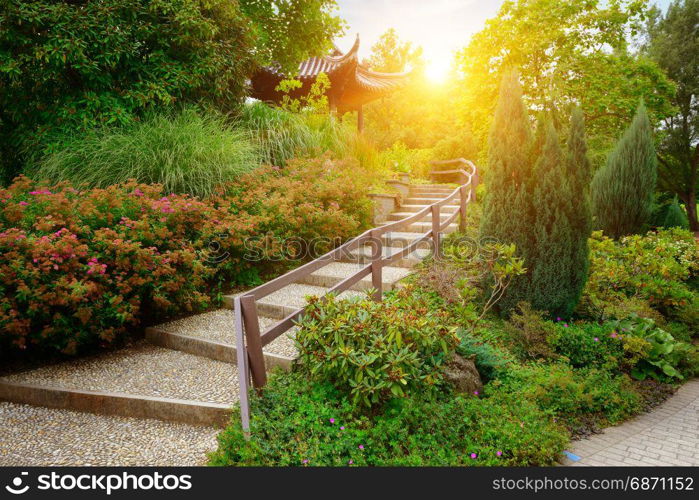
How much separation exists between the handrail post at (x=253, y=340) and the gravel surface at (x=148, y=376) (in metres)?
0.41

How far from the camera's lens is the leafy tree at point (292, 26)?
1023 centimetres

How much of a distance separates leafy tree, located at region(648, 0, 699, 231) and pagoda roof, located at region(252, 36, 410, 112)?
13.1 meters

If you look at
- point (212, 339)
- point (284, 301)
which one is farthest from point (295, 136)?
point (212, 339)

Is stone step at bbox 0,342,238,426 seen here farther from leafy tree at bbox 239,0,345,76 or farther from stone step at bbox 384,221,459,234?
leafy tree at bbox 239,0,345,76

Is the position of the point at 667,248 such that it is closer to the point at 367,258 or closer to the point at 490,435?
the point at 367,258

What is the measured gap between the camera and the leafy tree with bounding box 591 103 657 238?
9742 millimetres

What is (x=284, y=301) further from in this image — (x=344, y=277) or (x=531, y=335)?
(x=531, y=335)

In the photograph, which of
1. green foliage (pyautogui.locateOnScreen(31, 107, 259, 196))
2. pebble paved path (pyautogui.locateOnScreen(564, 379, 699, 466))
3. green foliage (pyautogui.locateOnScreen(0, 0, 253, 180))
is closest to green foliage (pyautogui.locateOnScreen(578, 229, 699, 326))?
pebble paved path (pyautogui.locateOnScreen(564, 379, 699, 466))

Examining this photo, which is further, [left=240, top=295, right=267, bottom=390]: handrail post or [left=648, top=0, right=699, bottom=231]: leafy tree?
[left=648, top=0, right=699, bottom=231]: leafy tree

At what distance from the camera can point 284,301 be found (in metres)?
5.36

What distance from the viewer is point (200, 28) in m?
7.19

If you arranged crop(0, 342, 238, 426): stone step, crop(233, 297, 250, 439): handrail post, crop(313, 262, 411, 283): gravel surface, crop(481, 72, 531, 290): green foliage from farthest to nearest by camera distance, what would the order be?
crop(313, 262, 411, 283): gravel surface
crop(481, 72, 531, 290): green foliage
crop(0, 342, 238, 426): stone step
crop(233, 297, 250, 439): handrail post

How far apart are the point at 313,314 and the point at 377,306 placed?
1.84 feet
